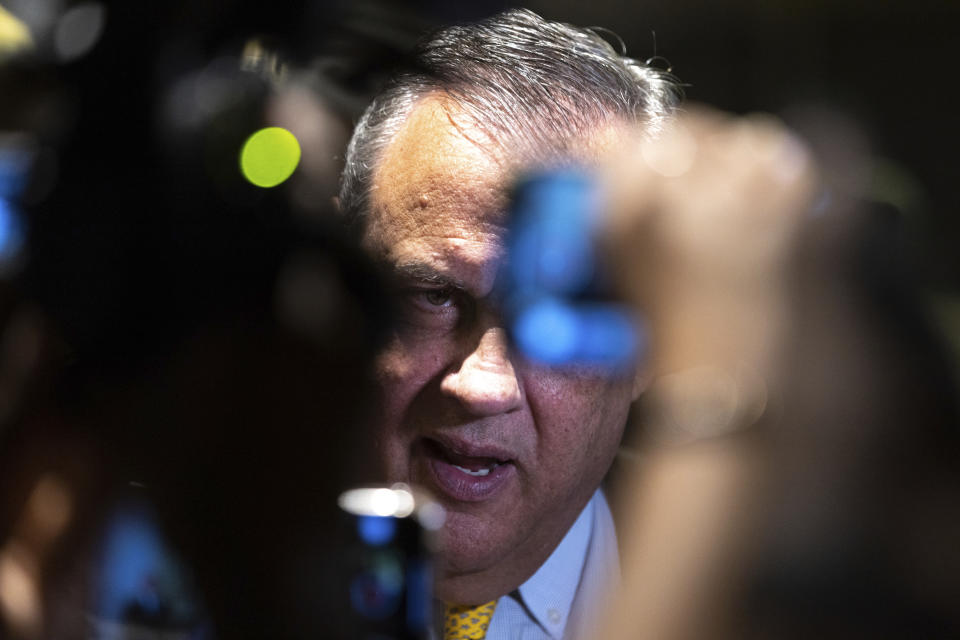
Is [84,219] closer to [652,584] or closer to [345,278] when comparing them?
[345,278]

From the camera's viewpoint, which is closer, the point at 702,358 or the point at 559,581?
the point at 702,358

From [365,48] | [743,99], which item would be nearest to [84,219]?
[365,48]

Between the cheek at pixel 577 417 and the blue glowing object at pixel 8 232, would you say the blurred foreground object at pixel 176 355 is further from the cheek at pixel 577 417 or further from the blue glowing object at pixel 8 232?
Result: the cheek at pixel 577 417

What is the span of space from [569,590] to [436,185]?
15.7 inches

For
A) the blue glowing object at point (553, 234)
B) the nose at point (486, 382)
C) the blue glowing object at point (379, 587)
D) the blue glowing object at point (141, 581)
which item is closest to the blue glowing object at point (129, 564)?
the blue glowing object at point (141, 581)

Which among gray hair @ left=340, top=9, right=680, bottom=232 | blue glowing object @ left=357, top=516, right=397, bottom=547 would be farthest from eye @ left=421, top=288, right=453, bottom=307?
blue glowing object @ left=357, top=516, right=397, bottom=547

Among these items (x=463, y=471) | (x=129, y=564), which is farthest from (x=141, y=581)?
(x=463, y=471)

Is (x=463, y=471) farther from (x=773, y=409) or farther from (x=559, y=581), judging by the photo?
(x=773, y=409)

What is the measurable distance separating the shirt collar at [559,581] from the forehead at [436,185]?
0.29 meters

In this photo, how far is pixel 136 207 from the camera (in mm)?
807

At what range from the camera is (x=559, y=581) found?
847 millimetres

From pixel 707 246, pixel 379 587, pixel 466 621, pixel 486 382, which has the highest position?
pixel 707 246

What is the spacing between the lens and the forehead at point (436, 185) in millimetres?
796

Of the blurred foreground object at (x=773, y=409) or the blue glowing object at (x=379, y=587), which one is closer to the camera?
the blurred foreground object at (x=773, y=409)
